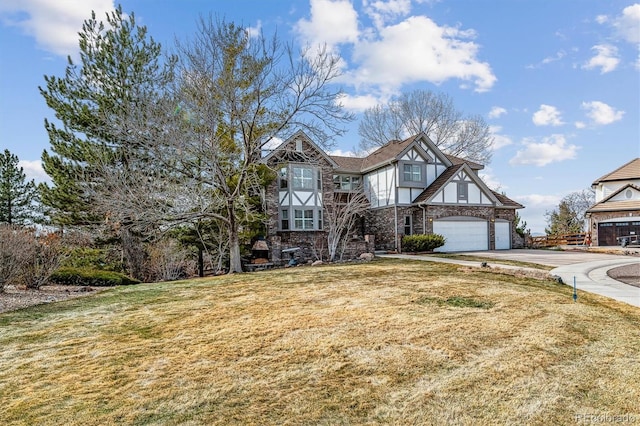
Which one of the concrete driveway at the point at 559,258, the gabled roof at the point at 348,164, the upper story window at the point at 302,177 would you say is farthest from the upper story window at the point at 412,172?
the concrete driveway at the point at 559,258

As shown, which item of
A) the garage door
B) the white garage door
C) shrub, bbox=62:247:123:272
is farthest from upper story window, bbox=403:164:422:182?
shrub, bbox=62:247:123:272

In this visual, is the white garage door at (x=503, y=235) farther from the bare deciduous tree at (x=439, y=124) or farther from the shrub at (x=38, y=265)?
the shrub at (x=38, y=265)

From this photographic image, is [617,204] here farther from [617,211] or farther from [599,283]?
[599,283]

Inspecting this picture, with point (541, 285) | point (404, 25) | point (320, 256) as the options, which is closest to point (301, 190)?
point (320, 256)

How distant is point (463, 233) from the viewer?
24797mm

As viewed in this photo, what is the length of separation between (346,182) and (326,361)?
23487mm

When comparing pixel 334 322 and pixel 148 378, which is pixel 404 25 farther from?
pixel 148 378

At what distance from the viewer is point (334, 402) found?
3580mm

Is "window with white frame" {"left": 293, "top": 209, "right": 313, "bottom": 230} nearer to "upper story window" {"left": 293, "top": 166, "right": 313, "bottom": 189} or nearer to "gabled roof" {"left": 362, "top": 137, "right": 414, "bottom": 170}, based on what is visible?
"upper story window" {"left": 293, "top": 166, "right": 313, "bottom": 189}

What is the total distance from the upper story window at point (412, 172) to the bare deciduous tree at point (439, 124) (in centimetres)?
1181

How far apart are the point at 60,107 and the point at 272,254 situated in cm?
1103

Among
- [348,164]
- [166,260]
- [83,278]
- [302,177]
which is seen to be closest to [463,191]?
[348,164]

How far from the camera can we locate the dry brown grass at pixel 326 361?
11.4 ft

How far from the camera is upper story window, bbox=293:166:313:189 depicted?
2305cm
